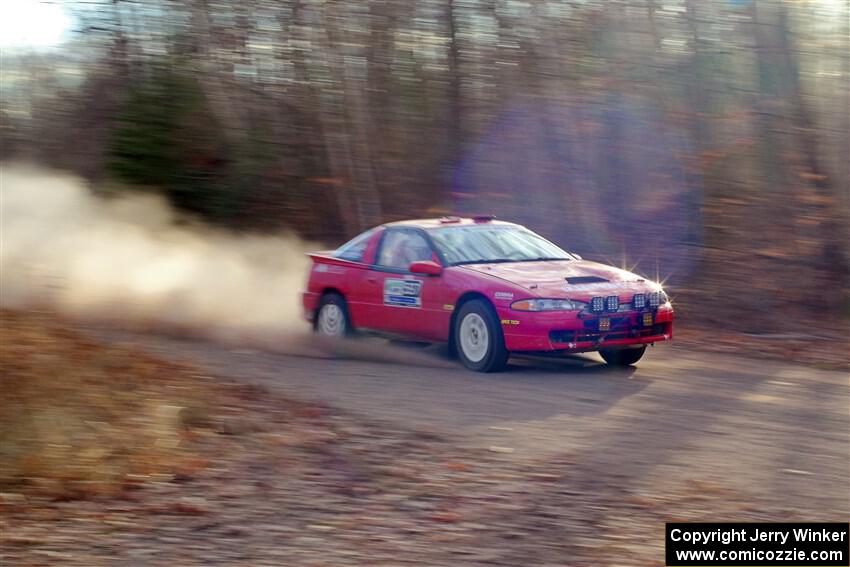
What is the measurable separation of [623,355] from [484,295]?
1.73 metres

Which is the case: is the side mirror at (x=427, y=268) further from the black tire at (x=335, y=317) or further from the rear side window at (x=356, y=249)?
the black tire at (x=335, y=317)

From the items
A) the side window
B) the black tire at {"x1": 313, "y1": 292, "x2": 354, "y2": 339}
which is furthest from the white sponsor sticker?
the black tire at {"x1": 313, "y1": 292, "x2": 354, "y2": 339}

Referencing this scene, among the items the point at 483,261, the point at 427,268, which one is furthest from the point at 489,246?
the point at 427,268

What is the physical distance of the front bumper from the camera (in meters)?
10.2

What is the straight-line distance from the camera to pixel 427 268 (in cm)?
1114

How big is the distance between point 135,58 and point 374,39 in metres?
5.25

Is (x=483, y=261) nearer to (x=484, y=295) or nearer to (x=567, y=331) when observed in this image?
(x=484, y=295)

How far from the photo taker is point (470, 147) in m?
20.7

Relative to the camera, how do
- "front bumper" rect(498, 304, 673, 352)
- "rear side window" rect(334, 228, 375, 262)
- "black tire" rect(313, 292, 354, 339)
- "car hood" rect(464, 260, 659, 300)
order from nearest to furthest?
"front bumper" rect(498, 304, 673, 352) < "car hood" rect(464, 260, 659, 300) < "rear side window" rect(334, 228, 375, 262) < "black tire" rect(313, 292, 354, 339)

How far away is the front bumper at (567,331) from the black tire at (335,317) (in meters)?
2.78

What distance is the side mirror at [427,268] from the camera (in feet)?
36.4

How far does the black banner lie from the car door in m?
5.77

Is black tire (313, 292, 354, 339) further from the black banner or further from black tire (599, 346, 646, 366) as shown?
the black banner

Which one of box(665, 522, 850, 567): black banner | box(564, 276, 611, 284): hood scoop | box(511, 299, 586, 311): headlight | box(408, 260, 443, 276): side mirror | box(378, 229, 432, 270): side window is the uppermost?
box(378, 229, 432, 270): side window
